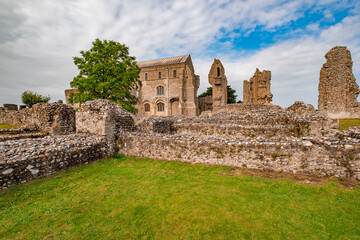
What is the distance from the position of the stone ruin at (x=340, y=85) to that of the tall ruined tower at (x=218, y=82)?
58.5 feet

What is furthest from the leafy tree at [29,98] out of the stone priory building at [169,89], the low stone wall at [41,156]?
the low stone wall at [41,156]

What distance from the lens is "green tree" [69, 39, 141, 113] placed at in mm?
16484

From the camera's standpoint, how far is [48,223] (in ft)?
12.2

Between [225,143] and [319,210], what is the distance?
377cm

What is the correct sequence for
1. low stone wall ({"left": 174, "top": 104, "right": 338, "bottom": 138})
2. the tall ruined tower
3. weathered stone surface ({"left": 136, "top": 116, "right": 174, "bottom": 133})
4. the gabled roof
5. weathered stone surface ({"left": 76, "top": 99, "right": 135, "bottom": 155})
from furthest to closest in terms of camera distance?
the gabled roof
the tall ruined tower
weathered stone surface ({"left": 136, "top": 116, "right": 174, "bottom": 133})
low stone wall ({"left": 174, "top": 104, "right": 338, "bottom": 138})
weathered stone surface ({"left": 76, "top": 99, "right": 135, "bottom": 155})

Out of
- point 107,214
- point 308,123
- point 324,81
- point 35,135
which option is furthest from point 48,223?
point 324,81

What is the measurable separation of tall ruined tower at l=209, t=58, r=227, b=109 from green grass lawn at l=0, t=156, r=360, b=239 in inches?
1188

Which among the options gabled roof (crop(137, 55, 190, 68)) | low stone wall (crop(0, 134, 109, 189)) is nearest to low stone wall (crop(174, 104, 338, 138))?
low stone wall (crop(0, 134, 109, 189))

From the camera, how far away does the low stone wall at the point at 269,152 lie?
5.66 meters

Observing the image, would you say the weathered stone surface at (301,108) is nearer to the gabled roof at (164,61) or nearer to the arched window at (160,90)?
the gabled roof at (164,61)

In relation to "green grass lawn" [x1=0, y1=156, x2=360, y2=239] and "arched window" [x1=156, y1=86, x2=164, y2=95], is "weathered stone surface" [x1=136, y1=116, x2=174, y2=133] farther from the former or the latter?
"arched window" [x1=156, y1=86, x2=164, y2=95]

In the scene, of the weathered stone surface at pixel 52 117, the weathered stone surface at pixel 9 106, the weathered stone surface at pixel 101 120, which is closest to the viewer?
the weathered stone surface at pixel 101 120

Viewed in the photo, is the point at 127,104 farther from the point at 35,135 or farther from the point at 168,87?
the point at 168,87

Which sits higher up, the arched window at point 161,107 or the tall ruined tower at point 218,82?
the tall ruined tower at point 218,82
